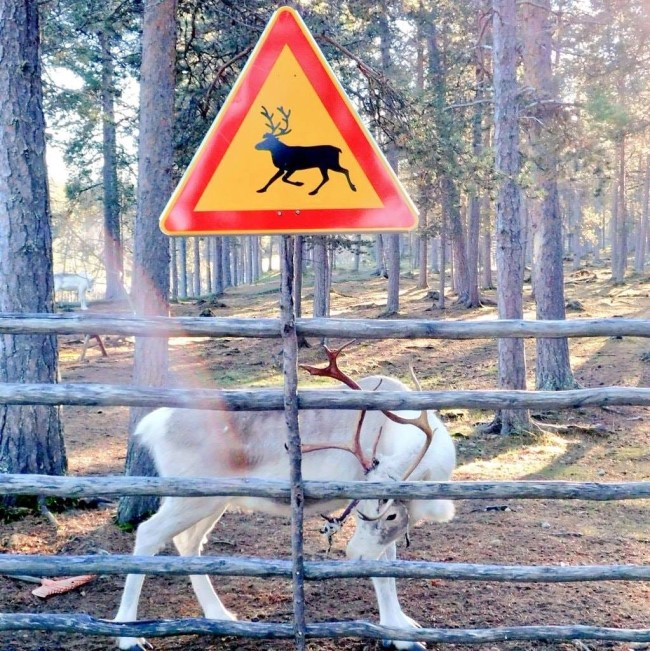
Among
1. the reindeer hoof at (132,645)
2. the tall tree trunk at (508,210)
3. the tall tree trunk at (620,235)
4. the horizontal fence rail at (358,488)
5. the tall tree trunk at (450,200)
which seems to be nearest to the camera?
the horizontal fence rail at (358,488)

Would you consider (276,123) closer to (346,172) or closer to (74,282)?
(346,172)

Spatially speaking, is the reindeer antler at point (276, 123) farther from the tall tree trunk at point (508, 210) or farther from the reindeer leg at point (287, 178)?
the tall tree trunk at point (508, 210)

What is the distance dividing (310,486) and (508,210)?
698 centimetres

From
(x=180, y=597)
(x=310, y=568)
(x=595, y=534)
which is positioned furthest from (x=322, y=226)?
(x=595, y=534)

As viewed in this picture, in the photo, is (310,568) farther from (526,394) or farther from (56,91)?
(56,91)

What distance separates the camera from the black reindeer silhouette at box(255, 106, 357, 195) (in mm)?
2705

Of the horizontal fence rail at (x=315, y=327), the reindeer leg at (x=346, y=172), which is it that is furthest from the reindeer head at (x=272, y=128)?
the horizontal fence rail at (x=315, y=327)

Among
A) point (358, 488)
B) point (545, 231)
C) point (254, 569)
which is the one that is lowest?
point (254, 569)

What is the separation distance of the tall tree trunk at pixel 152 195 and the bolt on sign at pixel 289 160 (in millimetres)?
3204

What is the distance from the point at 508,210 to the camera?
366 inches

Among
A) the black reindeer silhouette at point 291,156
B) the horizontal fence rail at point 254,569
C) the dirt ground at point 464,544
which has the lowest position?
the dirt ground at point 464,544

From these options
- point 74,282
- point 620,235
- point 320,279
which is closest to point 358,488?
point 320,279

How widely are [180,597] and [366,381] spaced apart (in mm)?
1933

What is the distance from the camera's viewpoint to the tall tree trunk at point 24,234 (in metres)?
5.69
